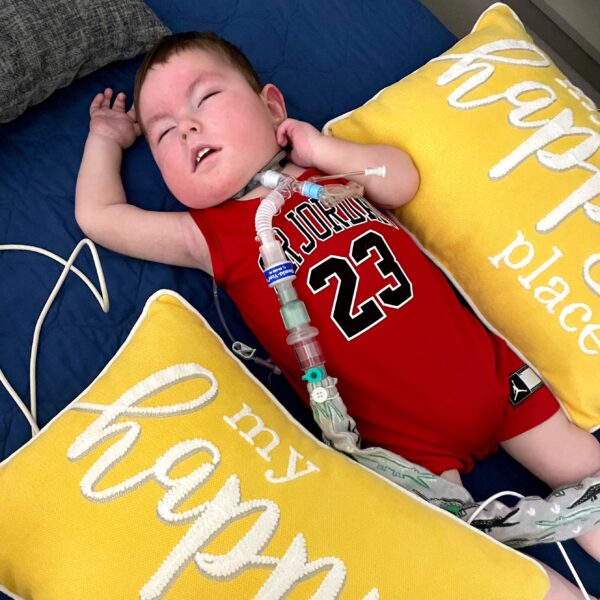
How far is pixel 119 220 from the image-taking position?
1102 mm

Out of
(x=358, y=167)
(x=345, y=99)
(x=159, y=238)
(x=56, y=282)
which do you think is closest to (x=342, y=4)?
(x=345, y=99)

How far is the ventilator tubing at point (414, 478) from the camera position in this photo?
945 mm

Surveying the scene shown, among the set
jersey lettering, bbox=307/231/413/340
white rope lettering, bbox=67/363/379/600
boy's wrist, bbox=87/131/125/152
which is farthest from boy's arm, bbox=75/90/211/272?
white rope lettering, bbox=67/363/379/600

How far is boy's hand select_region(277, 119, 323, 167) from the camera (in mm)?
1145

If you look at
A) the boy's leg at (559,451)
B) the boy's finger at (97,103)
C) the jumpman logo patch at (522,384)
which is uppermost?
the boy's finger at (97,103)

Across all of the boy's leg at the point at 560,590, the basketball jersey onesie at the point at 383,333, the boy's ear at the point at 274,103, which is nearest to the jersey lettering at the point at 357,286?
the basketball jersey onesie at the point at 383,333

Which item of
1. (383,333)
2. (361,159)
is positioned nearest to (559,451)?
(383,333)

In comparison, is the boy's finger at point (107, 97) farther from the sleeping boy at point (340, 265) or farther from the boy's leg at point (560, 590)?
the boy's leg at point (560, 590)

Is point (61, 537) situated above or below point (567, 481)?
above

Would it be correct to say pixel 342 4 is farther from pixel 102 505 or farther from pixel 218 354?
pixel 102 505

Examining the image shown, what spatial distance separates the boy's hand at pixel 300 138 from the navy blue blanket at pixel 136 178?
0.22m

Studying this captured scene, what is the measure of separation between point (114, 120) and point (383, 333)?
702mm

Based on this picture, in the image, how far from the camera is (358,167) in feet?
3.70

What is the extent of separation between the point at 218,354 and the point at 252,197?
0.35 metres
